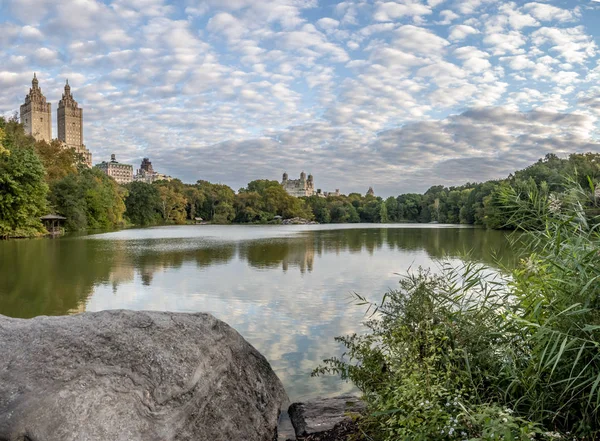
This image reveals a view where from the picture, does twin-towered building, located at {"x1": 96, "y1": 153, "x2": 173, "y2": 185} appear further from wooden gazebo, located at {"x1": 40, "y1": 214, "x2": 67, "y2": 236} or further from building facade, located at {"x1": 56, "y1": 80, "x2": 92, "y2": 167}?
wooden gazebo, located at {"x1": 40, "y1": 214, "x2": 67, "y2": 236}

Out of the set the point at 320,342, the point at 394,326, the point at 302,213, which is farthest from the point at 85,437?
the point at 302,213

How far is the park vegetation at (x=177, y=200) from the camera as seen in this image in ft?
93.9

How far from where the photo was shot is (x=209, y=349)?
11.8 feet

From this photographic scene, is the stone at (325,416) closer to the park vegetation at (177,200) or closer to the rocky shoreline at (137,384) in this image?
the rocky shoreline at (137,384)

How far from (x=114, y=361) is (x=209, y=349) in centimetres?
73

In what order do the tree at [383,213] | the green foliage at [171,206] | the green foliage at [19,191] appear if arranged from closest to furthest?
the green foliage at [19,191] → the green foliage at [171,206] → the tree at [383,213]

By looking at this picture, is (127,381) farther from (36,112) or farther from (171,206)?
(36,112)

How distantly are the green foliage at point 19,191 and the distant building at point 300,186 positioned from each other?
13384cm

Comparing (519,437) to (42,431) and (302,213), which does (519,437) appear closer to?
(42,431)

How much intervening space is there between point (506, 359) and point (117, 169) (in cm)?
16729

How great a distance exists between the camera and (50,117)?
120 meters

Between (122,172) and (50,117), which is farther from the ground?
(50,117)

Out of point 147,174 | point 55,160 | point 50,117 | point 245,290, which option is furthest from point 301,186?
point 245,290

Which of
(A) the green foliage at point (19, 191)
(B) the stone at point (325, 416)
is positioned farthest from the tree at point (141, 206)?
(B) the stone at point (325, 416)
